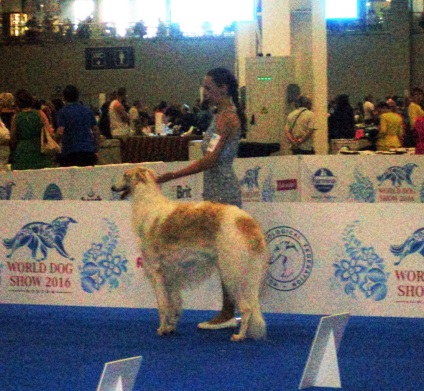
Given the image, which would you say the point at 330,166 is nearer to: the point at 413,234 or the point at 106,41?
the point at 413,234

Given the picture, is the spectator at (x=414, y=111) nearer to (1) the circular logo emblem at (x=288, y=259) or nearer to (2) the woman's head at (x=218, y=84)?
(1) the circular logo emblem at (x=288, y=259)

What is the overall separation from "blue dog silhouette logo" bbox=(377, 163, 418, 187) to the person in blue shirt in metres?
3.48

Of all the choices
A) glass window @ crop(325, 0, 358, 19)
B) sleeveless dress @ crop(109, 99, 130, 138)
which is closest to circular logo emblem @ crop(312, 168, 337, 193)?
sleeveless dress @ crop(109, 99, 130, 138)

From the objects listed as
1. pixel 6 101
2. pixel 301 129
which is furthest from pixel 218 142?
pixel 301 129

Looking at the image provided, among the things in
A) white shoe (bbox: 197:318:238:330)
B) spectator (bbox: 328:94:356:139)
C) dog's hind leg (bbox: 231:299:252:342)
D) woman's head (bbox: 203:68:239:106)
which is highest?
woman's head (bbox: 203:68:239:106)

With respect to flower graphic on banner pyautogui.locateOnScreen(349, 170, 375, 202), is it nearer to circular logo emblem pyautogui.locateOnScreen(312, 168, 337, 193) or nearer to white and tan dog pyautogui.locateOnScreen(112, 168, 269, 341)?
circular logo emblem pyautogui.locateOnScreen(312, 168, 337, 193)

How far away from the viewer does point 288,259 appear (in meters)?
7.25

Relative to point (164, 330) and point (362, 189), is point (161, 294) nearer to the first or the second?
point (164, 330)

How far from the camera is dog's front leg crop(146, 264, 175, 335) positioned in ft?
21.8

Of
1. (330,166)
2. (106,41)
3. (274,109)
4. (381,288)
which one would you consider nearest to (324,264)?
(381,288)

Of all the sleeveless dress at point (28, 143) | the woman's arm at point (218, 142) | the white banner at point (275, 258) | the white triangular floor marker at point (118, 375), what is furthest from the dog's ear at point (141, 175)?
the sleeveless dress at point (28, 143)

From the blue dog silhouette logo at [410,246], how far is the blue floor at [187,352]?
19.5 inches

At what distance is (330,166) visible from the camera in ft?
37.9

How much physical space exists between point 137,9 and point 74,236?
107 feet
